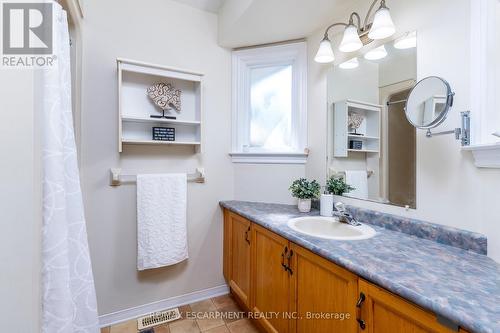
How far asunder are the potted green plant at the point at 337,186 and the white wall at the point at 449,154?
364 mm

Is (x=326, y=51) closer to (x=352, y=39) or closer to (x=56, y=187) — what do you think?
(x=352, y=39)

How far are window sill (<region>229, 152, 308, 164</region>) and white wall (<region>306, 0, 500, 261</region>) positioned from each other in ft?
2.73

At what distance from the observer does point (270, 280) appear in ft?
4.90

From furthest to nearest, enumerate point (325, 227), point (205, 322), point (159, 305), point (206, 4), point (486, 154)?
point (206, 4), point (159, 305), point (205, 322), point (325, 227), point (486, 154)

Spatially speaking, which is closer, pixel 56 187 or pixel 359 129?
pixel 56 187

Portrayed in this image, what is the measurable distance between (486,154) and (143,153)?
1987mm

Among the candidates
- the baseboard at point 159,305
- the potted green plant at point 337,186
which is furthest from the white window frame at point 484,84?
the baseboard at point 159,305

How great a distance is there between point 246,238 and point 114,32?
1791 mm

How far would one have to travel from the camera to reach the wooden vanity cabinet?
1777 millimetres

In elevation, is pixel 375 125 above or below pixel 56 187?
above

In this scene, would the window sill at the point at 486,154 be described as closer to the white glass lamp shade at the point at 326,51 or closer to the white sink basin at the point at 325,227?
the white sink basin at the point at 325,227

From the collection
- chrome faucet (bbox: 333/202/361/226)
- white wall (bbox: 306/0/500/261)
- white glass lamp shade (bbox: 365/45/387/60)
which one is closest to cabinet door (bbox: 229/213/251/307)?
chrome faucet (bbox: 333/202/361/226)

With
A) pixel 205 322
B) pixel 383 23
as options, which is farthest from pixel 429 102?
pixel 205 322

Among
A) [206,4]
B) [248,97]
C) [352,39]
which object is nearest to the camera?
[352,39]
